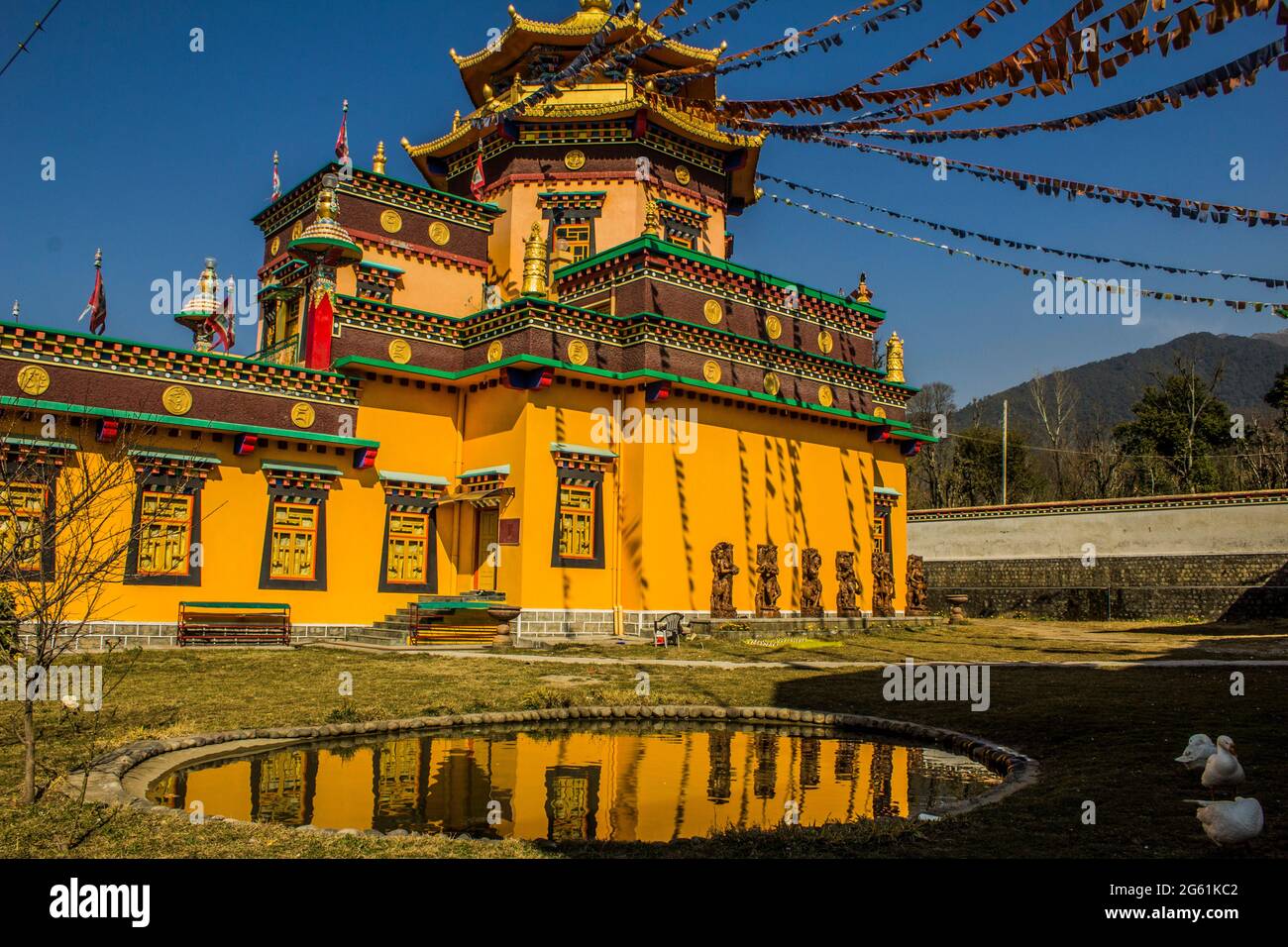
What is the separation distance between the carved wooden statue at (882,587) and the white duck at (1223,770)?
23218 millimetres

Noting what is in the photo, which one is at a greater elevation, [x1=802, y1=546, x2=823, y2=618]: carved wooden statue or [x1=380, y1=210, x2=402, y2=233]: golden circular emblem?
[x1=380, y1=210, x2=402, y2=233]: golden circular emblem

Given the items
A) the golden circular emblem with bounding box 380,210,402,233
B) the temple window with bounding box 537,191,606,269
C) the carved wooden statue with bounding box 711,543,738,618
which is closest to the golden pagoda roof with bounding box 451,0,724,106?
the temple window with bounding box 537,191,606,269

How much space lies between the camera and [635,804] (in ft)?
29.6

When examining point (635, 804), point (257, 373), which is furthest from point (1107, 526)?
point (635, 804)

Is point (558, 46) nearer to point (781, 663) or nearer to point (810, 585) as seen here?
point (810, 585)

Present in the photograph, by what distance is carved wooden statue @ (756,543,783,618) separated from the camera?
2622 centimetres

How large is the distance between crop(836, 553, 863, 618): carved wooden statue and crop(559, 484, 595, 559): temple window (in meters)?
8.65

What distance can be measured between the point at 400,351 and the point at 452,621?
23.3ft

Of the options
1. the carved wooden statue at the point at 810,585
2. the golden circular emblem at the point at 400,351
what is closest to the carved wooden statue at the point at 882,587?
the carved wooden statue at the point at 810,585

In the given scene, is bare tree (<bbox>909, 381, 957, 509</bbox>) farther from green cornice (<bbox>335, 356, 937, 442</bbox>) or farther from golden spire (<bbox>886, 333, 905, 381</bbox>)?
green cornice (<bbox>335, 356, 937, 442</bbox>)

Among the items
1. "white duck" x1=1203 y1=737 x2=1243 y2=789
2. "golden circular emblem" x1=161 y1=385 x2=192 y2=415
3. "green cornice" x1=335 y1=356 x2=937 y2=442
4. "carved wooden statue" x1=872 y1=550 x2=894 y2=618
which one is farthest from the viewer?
"carved wooden statue" x1=872 y1=550 x2=894 y2=618

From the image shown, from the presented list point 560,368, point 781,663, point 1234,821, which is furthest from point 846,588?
point 1234,821
